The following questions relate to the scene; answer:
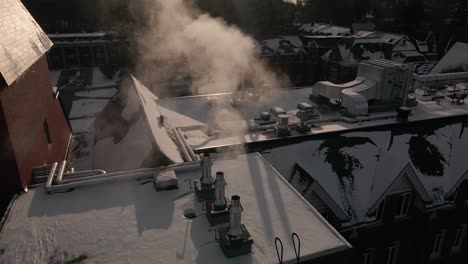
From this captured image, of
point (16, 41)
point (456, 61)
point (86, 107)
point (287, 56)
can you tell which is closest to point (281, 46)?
point (287, 56)

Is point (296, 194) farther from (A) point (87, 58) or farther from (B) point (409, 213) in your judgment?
(A) point (87, 58)

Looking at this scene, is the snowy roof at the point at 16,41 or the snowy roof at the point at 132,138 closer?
the snowy roof at the point at 16,41

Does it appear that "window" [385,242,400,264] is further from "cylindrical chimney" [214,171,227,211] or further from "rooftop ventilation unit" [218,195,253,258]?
"rooftop ventilation unit" [218,195,253,258]

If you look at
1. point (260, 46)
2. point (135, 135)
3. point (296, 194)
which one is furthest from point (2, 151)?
point (260, 46)

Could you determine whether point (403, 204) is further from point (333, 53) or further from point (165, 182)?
point (333, 53)

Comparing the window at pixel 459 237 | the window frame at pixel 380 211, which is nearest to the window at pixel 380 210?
the window frame at pixel 380 211

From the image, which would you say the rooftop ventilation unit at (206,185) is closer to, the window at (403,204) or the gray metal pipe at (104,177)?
the gray metal pipe at (104,177)
